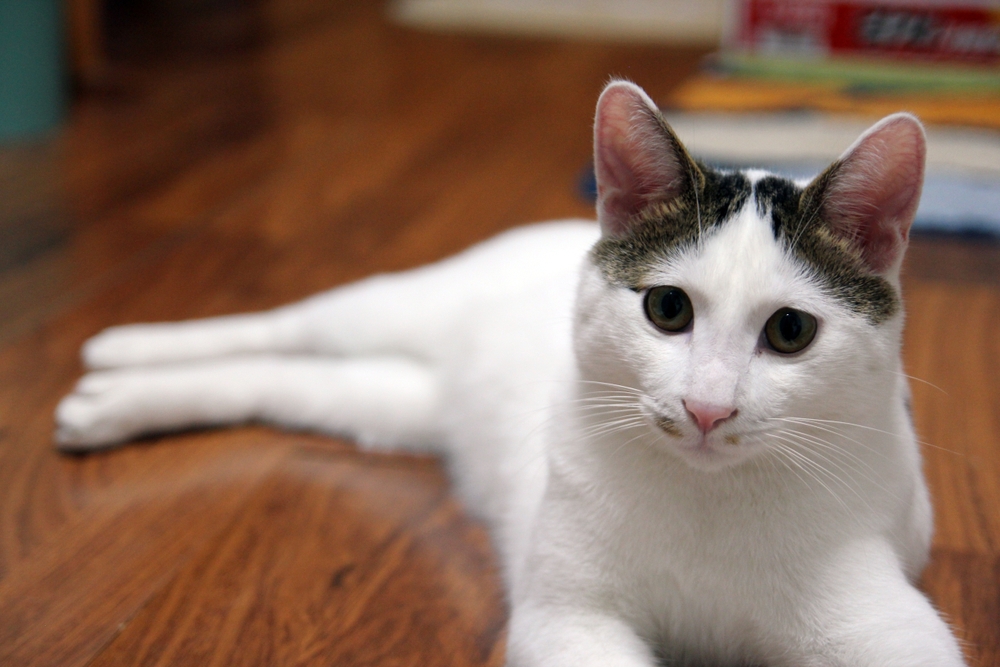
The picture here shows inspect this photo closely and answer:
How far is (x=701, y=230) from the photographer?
3.22ft

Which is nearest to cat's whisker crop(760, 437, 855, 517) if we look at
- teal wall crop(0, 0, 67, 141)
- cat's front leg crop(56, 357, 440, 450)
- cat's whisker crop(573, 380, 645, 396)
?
cat's whisker crop(573, 380, 645, 396)

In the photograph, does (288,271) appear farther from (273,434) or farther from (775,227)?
(775,227)

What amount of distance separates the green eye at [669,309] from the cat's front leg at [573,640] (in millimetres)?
329

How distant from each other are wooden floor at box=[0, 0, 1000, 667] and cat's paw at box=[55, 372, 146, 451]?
1.3 inches

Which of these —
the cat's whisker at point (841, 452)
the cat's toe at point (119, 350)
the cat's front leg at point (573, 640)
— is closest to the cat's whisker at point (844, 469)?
the cat's whisker at point (841, 452)

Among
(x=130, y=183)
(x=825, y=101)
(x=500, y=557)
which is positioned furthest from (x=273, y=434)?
(x=825, y=101)

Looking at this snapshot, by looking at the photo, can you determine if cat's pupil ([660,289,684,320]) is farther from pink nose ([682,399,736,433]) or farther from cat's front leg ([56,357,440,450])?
cat's front leg ([56,357,440,450])

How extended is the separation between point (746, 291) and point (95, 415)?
114 cm

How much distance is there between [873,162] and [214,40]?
3.96m

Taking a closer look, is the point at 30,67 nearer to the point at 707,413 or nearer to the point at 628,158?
the point at 628,158

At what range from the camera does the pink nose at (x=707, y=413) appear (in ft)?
2.92

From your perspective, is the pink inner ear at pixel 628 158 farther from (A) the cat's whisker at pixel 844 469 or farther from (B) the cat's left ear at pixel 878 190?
(A) the cat's whisker at pixel 844 469

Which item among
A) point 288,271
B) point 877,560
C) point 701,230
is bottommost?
point 288,271

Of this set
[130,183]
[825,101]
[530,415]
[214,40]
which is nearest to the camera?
[530,415]
